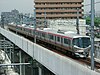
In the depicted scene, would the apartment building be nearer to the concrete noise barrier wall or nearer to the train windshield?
the train windshield

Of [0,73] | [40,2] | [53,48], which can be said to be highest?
[40,2]

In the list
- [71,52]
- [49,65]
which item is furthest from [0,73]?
[49,65]

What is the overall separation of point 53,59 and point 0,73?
1900 centimetres

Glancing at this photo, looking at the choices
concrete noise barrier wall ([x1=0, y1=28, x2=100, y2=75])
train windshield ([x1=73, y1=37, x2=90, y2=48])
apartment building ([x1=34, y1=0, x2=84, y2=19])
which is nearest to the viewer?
concrete noise barrier wall ([x1=0, y1=28, x2=100, y2=75])

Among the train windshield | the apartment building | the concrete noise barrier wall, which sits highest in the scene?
the apartment building

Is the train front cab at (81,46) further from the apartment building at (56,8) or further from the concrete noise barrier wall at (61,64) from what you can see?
the apartment building at (56,8)

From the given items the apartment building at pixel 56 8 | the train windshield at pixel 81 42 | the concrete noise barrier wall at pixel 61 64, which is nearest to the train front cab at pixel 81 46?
the train windshield at pixel 81 42

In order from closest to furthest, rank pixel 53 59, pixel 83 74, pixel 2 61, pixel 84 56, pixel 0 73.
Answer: pixel 83 74
pixel 53 59
pixel 84 56
pixel 0 73
pixel 2 61

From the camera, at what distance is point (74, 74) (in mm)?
13375

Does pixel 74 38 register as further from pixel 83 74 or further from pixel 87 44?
pixel 83 74

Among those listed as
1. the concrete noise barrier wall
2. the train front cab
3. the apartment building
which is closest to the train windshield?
the train front cab

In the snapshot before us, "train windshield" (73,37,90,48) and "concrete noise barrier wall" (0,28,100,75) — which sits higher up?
"train windshield" (73,37,90,48)

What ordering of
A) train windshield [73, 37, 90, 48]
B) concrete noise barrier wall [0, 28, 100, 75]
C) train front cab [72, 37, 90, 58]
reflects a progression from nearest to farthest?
concrete noise barrier wall [0, 28, 100, 75], train front cab [72, 37, 90, 58], train windshield [73, 37, 90, 48]

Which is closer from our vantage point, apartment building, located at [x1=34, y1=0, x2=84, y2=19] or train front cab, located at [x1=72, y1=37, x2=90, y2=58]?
train front cab, located at [x1=72, y1=37, x2=90, y2=58]
